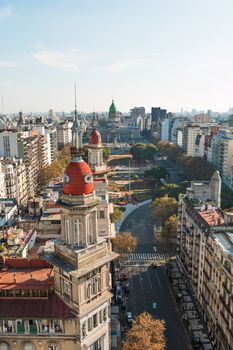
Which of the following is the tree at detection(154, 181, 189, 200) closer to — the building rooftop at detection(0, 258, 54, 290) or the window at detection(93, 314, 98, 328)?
the building rooftop at detection(0, 258, 54, 290)

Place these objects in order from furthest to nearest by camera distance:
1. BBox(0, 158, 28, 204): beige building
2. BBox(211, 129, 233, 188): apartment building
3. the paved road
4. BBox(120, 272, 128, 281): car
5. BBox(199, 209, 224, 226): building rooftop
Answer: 1. BBox(211, 129, 233, 188): apartment building
2. BBox(0, 158, 28, 204): beige building
3. BBox(120, 272, 128, 281): car
4. BBox(199, 209, 224, 226): building rooftop
5. the paved road

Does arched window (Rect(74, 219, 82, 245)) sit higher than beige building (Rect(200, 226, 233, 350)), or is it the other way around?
arched window (Rect(74, 219, 82, 245))

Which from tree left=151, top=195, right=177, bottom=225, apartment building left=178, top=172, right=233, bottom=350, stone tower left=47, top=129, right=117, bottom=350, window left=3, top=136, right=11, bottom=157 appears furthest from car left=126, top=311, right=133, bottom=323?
window left=3, top=136, right=11, bottom=157

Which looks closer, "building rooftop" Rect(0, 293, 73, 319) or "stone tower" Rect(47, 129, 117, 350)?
"stone tower" Rect(47, 129, 117, 350)

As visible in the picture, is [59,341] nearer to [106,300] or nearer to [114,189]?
[106,300]

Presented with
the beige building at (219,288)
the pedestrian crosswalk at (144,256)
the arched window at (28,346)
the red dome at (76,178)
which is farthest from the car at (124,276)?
the red dome at (76,178)

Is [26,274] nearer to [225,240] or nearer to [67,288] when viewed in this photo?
[67,288]

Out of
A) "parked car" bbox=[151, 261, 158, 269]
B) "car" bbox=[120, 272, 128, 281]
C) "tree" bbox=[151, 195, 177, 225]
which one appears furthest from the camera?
"tree" bbox=[151, 195, 177, 225]
